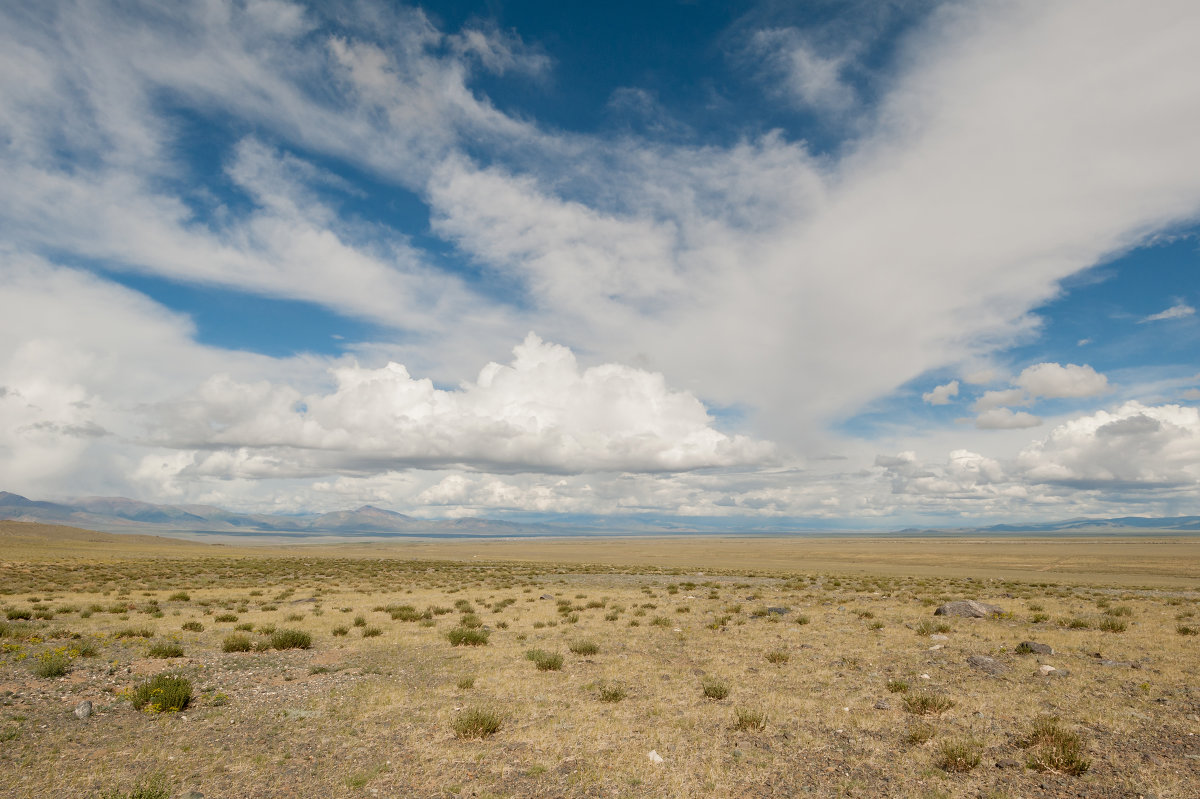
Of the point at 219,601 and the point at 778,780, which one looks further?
the point at 219,601

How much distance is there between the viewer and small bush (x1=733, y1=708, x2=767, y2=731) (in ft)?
36.3

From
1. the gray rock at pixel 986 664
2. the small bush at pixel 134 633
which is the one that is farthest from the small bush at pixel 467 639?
the gray rock at pixel 986 664

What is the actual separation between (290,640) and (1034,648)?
2330 cm

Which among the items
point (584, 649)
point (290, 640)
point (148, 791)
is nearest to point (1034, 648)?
point (584, 649)

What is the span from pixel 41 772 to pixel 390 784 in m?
5.44

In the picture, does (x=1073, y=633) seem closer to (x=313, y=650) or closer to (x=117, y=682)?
(x=313, y=650)

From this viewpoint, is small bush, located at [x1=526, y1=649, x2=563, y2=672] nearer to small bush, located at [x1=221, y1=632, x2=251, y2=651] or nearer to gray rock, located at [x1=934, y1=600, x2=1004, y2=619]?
small bush, located at [x1=221, y1=632, x2=251, y2=651]

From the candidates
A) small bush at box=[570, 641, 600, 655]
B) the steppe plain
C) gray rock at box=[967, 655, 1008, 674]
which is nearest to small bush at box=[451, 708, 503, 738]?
the steppe plain

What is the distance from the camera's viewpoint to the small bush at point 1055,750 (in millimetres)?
8641

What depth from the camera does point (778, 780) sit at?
888 cm

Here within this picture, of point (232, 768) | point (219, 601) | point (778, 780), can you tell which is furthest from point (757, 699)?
point (219, 601)

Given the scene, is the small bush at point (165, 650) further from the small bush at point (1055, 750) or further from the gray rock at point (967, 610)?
the gray rock at point (967, 610)

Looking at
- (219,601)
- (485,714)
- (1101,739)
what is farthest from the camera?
(219,601)

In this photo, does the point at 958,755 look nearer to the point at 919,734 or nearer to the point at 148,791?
the point at 919,734
